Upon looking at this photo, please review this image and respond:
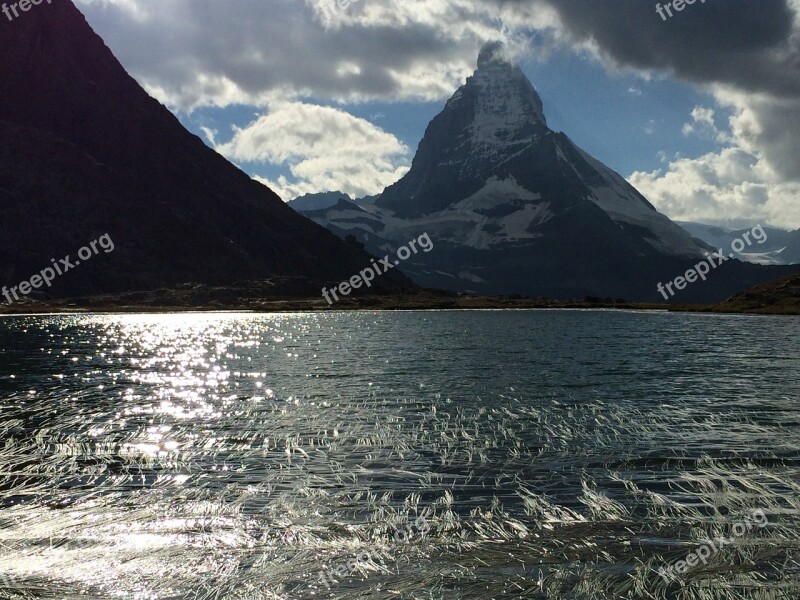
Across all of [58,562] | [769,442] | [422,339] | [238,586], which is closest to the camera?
[238,586]

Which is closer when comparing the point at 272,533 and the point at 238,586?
the point at 238,586

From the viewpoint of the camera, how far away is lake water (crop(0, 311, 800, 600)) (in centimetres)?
1570

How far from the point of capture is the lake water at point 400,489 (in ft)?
51.5

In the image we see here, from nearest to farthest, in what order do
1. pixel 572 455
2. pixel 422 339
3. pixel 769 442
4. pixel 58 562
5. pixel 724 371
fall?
pixel 58 562
pixel 572 455
pixel 769 442
pixel 724 371
pixel 422 339

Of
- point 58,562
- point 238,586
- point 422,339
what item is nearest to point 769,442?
point 238,586

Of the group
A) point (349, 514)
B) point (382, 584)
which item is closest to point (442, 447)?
point (349, 514)

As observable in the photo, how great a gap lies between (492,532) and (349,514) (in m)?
4.37

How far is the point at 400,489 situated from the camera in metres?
22.6

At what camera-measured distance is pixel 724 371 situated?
198ft

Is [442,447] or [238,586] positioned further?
[442,447]

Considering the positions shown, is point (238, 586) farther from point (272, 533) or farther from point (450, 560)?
point (450, 560)

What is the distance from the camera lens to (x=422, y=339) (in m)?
106

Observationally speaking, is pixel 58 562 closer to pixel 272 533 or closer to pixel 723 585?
pixel 272 533

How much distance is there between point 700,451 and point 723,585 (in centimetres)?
1412
